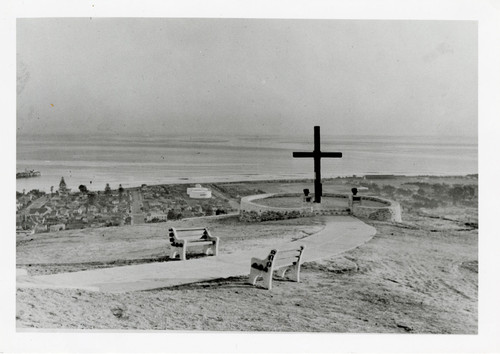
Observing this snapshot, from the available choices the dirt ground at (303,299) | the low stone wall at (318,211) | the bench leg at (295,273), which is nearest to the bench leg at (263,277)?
the dirt ground at (303,299)

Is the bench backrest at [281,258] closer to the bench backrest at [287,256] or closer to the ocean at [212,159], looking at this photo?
the bench backrest at [287,256]

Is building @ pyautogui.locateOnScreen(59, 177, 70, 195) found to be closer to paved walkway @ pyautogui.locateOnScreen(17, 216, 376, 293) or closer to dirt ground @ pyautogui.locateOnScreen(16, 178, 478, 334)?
dirt ground @ pyautogui.locateOnScreen(16, 178, 478, 334)

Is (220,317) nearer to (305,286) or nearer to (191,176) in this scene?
(305,286)

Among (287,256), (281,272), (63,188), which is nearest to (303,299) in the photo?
(287,256)

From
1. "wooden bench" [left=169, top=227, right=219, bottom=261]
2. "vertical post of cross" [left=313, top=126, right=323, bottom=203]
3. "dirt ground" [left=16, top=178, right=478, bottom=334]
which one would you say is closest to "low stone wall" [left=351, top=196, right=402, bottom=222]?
"vertical post of cross" [left=313, top=126, right=323, bottom=203]

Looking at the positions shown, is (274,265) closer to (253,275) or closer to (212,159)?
(253,275)
